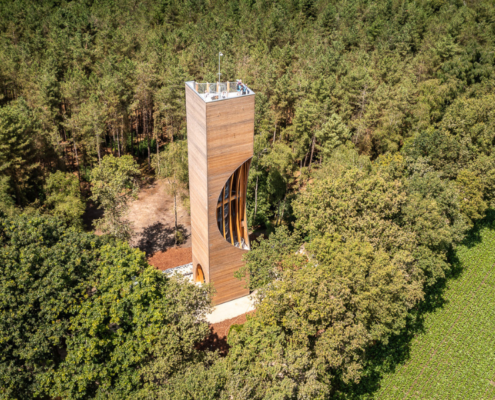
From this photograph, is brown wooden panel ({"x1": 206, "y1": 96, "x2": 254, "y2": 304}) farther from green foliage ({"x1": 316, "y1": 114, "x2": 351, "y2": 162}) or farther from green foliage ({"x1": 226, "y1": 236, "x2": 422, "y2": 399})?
green foliage ({"x1": 316, "y1": 114, "x2": 351, "y2": 162})

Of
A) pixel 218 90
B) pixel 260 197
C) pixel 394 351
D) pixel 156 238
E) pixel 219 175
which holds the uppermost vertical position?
pixel 218 90

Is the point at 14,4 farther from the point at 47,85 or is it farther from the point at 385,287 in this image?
the point at 385,287

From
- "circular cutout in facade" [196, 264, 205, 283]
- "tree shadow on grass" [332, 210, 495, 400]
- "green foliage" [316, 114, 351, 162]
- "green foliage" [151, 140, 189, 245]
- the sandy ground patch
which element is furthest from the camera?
the sandy ground patch

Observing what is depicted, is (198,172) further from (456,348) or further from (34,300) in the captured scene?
(456,348)

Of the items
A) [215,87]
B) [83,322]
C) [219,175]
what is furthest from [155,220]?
[83,322]

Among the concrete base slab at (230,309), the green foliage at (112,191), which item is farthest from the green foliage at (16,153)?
the concrete base slab at (230,309)

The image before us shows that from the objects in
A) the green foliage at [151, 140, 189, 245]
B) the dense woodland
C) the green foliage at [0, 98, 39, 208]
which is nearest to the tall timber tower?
the dense woodland

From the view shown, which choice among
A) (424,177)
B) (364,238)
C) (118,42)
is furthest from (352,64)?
(364,238)
